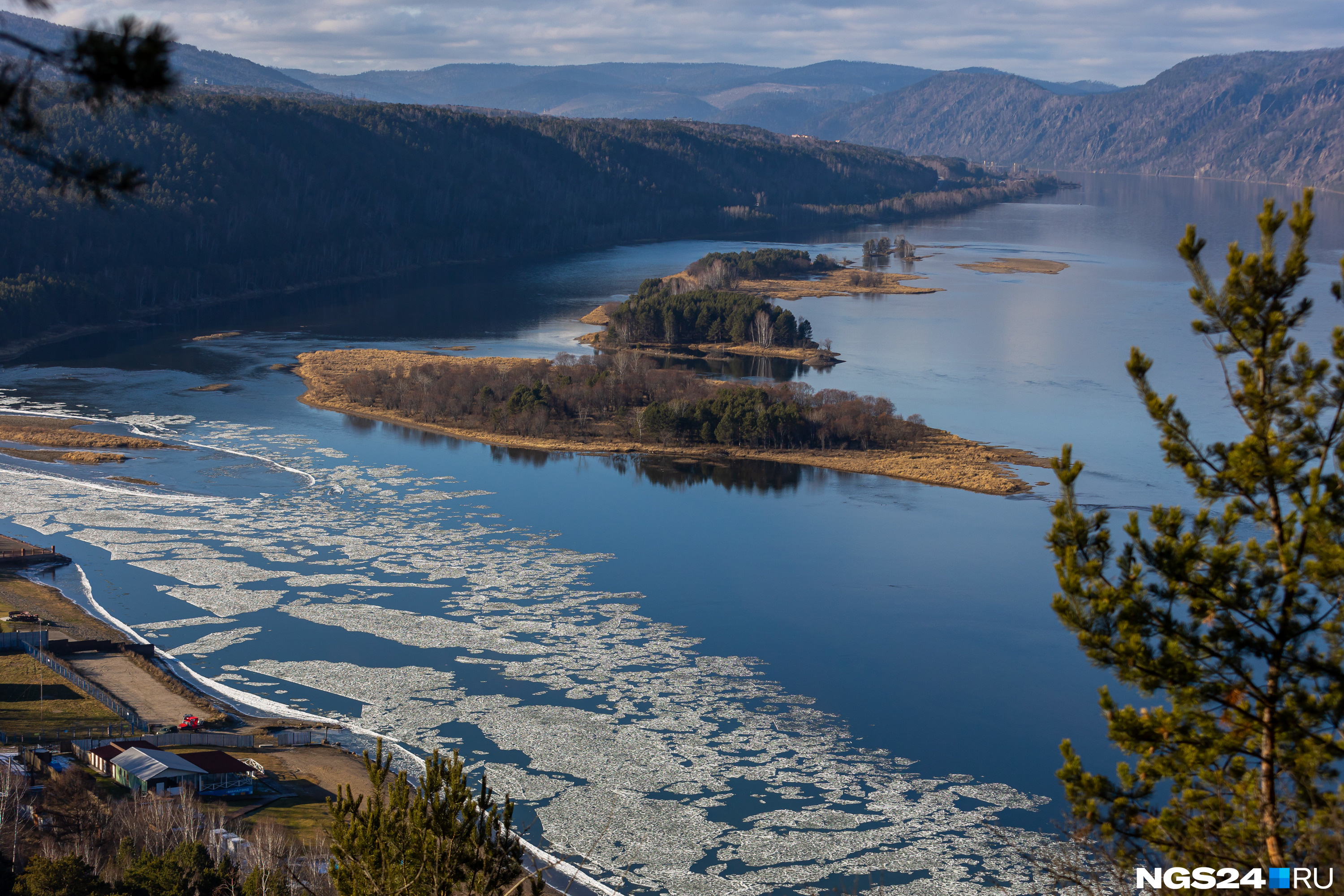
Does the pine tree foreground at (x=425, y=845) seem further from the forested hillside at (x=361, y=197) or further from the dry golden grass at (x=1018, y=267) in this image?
the dry golden grass at (x=1018, y=267)

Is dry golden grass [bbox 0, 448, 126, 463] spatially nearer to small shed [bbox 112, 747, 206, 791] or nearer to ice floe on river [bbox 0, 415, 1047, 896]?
ice floe on river [bbox 0, 415, 1047, 896]

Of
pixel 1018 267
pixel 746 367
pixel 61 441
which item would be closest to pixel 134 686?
pixel 61 441

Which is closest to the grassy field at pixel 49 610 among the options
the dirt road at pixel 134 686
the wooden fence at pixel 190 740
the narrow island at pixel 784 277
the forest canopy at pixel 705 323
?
the dirt road at pixel 134 686

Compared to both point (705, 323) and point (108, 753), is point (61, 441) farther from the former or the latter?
point (705, 323)

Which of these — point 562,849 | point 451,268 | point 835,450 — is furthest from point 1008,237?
point 562,849

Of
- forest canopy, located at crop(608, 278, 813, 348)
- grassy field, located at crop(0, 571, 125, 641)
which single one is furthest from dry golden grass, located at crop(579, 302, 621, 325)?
grassy field, located at crop(0, 571, 125, 641)
